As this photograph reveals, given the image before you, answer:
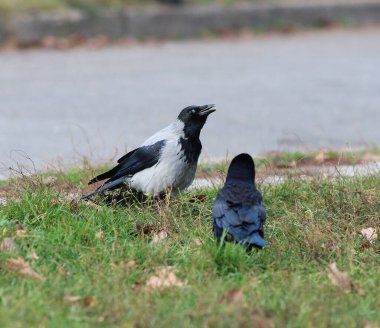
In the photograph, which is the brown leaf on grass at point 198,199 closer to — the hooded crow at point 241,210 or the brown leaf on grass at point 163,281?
the hooded crow at point 241,210

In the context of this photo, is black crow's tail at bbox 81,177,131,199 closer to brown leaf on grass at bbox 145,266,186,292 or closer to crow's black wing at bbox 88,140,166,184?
crow's black wing at bbox 88,140,166,184

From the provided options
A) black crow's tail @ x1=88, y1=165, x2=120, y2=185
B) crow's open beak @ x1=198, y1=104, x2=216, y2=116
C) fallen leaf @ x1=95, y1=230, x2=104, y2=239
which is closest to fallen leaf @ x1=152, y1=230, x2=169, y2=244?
fallen leaf @ x1=95, y1=230, x2=104, y2=239

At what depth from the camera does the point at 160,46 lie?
42.8ft

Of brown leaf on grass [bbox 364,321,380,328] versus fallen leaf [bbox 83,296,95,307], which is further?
fallen leaf [bbox 83,296,95,307]

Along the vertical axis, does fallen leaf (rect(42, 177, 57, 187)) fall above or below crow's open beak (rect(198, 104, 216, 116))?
below

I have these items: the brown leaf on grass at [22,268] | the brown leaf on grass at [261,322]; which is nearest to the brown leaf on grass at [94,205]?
the brown leaf on grass at [22,268]

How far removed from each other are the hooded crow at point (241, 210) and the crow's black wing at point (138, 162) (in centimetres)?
90

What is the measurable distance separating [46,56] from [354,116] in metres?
4.16

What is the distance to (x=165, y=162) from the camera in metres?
6.32

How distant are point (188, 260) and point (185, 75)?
6.55m

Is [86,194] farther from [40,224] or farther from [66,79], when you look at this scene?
[66,79]

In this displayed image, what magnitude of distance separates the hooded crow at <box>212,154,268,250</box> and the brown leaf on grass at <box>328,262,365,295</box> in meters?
0.38

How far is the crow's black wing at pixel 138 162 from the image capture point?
6383 mm

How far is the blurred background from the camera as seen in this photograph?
355 inches
